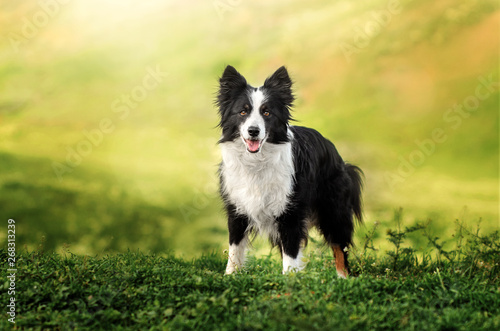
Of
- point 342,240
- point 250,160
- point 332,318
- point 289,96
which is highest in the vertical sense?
point 289,96

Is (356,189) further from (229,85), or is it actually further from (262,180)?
(229,85)

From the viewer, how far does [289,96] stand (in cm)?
573

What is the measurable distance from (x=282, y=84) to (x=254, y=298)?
8.10 ft

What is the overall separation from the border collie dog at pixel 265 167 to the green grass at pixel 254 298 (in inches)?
30.0

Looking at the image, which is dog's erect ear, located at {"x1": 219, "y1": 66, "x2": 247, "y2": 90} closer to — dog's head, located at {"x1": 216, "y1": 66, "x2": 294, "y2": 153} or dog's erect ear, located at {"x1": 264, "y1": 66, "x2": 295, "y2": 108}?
dog's head, located at {"x1": 216, "y1": 66, "x2": 294, "y2": 153}

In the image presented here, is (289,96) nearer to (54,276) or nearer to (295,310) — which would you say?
(295,310)

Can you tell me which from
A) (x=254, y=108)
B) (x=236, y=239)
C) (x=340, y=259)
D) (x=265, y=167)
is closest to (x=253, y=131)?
(x=254, y=108)

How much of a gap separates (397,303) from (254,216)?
1.88 metres

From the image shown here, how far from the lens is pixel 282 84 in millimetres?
5703

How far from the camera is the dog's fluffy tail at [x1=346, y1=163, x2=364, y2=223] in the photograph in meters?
6.80

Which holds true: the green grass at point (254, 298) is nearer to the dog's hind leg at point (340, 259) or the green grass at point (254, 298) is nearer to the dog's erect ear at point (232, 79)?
the dog's hind leg at point (340, 259)

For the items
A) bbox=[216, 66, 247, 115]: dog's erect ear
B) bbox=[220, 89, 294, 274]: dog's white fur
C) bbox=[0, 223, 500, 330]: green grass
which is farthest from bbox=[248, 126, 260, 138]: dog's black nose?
bbox=[0, 223, 500, 330]: green grass

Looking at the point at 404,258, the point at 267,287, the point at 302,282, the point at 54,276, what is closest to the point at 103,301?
the point at 54,276

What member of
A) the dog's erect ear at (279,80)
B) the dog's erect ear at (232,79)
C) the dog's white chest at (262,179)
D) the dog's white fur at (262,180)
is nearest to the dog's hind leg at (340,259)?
the dog's white fur at (262,180)
